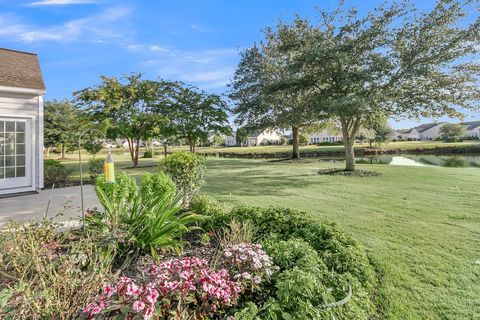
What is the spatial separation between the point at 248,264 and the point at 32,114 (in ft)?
27.7

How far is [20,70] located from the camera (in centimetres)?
823

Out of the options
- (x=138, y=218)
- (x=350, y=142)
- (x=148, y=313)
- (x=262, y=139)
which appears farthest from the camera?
(x=262, y=139)

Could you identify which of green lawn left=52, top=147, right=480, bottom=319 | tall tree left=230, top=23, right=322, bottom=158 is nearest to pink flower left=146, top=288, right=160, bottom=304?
green lawn left=52, top=147, right=480, bottom=319

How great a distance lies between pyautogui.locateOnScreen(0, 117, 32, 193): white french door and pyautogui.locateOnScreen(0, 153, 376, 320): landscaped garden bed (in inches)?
224

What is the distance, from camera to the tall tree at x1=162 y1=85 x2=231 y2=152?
1798 cm

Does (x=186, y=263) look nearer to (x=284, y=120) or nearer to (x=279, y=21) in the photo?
(x=284, y=120)

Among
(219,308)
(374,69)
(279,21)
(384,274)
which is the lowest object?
(384,274)

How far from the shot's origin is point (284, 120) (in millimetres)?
15133

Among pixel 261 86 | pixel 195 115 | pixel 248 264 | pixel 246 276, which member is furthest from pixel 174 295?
pixel 261 86

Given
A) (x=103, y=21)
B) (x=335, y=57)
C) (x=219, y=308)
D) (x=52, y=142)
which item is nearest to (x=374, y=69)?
(x=335, y=57)

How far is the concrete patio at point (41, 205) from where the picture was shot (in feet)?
16.3

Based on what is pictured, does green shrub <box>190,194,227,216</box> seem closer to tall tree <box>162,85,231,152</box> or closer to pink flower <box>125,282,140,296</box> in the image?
pink flower <box>125,282,140,296</box>

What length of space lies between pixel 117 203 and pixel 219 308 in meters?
2.00

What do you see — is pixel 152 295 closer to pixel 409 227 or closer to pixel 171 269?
pixel 171 269
